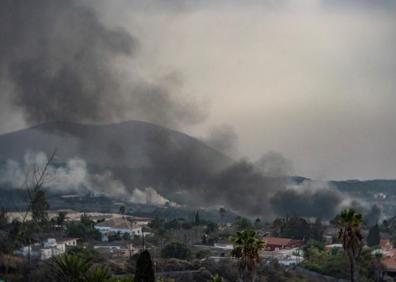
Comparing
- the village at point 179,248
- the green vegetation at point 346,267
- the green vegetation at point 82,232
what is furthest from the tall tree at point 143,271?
the green vegetation at point 82,232

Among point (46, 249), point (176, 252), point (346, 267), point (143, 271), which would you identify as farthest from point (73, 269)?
point (46, 249)

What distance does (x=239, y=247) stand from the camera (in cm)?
4056

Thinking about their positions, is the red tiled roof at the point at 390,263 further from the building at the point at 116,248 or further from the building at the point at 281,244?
the building at the point at 116,248

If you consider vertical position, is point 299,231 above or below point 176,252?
above

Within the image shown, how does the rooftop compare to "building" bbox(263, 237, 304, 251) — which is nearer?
"building" bbox(263, 237, 304, 251)

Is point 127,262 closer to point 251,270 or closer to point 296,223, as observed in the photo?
point 251,270

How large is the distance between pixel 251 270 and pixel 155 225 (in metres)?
89.3

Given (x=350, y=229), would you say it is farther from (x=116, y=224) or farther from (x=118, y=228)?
(x=116, y=224)

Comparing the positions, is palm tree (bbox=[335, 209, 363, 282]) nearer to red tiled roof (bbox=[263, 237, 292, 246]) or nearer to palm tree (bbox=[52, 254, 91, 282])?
palm tree (bbox=[52, 254, 91, 282])

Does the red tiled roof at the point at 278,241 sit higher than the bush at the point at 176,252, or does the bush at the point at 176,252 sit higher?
the red tiled roof at the point at 278,241

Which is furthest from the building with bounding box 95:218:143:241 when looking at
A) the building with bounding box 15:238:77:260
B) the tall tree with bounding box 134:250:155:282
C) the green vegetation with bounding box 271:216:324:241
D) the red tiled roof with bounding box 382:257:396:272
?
the tall tree with bounding box 134:250:155:282

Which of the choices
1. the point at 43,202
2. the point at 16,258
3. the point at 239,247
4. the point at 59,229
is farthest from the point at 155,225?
the point at 239,247

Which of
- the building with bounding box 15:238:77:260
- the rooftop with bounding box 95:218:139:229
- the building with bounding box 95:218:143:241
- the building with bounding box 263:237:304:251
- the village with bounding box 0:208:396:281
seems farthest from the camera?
the rooftop with bounding box 95:218:139:229

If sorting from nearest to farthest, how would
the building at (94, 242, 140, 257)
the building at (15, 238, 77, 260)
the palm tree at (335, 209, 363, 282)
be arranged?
the palm tree at (335, 209, 363, 282) < the building at (15, 238, 77, 260) < the building at (94, 242, 140, 257)
